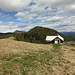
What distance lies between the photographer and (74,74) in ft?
39.0

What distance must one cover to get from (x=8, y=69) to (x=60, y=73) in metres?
6.91

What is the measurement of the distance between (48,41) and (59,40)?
269 inches

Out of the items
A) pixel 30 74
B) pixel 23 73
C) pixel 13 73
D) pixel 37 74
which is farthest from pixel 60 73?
pixel 13 73

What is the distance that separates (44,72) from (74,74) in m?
3.84

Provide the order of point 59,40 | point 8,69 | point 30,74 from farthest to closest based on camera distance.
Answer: point 59,40
point 8,69
point 30,74

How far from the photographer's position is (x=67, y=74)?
11852 millimetres

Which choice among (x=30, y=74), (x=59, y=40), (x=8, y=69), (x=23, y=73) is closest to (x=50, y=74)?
(x=30, y=74)

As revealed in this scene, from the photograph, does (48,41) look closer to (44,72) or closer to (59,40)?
(59,40)

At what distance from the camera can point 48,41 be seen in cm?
5888

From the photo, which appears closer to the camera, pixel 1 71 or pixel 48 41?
pixel 1 71

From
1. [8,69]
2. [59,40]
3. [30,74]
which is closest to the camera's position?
[30,74]

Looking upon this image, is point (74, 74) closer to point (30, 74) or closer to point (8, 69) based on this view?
point (30, 74)

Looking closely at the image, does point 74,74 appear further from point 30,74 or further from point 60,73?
point 30,74

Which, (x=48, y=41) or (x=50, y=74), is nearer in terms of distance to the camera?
(x=50, y=74)
